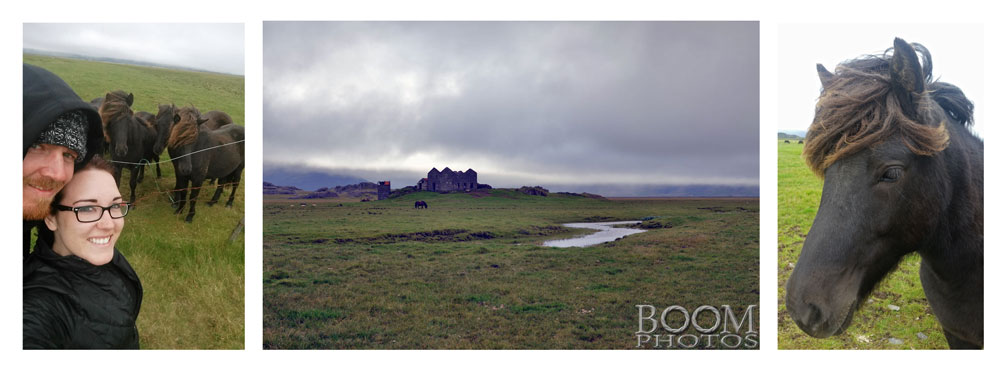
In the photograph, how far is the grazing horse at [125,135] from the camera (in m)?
3.34

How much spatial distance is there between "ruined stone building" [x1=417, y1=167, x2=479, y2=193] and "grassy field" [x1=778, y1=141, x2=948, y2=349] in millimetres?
2522

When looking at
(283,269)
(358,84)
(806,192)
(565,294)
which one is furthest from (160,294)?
(806,192)

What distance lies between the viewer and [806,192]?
12.0 ft

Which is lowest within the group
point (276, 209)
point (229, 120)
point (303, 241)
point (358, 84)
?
point (303, 241)

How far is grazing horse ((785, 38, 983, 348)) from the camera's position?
7.48 feet

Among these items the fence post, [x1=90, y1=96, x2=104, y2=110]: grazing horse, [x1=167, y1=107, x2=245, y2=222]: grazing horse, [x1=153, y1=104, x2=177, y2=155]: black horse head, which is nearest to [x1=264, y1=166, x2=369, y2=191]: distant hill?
[x1=167, y1=107, x2=245, y2=222]: grazing horse

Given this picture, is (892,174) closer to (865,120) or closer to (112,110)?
(865,120)

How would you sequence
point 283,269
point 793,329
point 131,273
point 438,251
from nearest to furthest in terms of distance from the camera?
point 131,273, point 793,329, point 283,269, point 438,251

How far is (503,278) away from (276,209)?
6.95 ft

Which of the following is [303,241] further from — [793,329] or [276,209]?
[793,329]

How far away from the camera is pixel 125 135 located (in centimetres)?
340

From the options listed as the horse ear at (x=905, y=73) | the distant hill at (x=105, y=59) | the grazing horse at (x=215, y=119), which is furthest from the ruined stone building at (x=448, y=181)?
the horse ear at (x=905, y=73)

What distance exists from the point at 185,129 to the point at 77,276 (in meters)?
1.18

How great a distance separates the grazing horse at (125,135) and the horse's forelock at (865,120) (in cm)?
421
